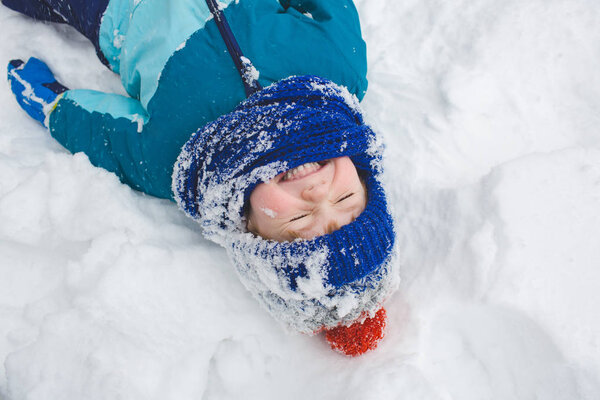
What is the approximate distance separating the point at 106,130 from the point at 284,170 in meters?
0.73

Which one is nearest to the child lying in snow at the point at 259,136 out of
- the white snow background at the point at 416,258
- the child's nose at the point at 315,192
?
the child's nose at the point at 315,192

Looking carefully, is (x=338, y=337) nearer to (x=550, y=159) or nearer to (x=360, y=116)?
(x=360, y=116)

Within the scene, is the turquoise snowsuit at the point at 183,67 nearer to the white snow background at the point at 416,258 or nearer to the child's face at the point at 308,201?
the white snow background at the point at 416,258

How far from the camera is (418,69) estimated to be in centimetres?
176

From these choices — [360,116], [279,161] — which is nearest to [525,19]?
[360,116]

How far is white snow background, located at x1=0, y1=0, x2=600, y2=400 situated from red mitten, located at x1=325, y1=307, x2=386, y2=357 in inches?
2.4

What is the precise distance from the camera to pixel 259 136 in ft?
3.88

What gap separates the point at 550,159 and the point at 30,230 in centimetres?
175

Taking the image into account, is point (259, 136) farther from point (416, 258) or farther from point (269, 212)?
point (416, 258)

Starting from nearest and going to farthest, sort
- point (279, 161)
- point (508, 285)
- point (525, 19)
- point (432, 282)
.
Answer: point (279, 161) → point (508, 285) → point (432, 282) → point (525, 19)

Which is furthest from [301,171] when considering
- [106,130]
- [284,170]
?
[106,130]

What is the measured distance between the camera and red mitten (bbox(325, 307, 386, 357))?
127 centimetres

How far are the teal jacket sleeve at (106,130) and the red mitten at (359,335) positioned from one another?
83 centimetres

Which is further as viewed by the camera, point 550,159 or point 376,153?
point 550,159
